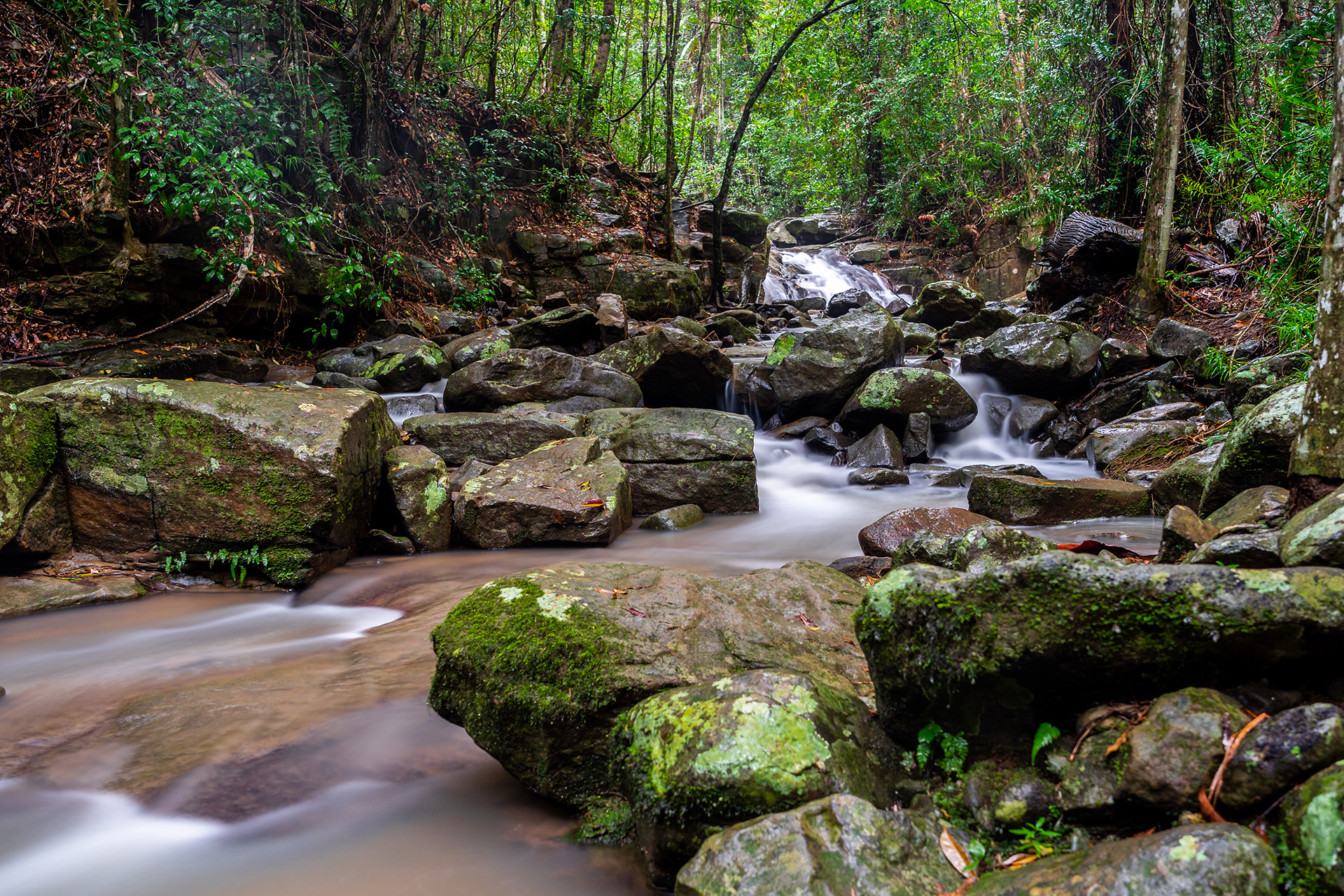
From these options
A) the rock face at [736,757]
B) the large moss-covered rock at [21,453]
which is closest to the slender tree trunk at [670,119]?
the large moss-covered rock at [21,453]

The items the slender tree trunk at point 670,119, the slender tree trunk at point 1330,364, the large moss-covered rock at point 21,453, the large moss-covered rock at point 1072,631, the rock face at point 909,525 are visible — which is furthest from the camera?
the slender tree trunk at point 670,119

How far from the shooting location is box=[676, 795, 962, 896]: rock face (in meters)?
1.63

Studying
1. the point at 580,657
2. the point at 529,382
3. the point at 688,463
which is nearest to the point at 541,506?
the point at 688,463

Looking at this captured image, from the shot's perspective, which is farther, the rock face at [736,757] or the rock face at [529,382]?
the rock face at [529,382]

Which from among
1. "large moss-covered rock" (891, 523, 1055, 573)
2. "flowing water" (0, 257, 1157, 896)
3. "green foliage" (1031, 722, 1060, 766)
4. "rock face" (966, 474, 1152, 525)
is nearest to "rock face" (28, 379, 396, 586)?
"flowing water" (0, 257, 1157, 896)

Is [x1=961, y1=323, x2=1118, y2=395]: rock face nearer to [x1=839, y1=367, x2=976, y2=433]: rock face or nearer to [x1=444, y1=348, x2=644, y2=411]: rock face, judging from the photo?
[x1=839, y1=367, x2=976, y2=433]: rock face

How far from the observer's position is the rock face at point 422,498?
5.55 meters

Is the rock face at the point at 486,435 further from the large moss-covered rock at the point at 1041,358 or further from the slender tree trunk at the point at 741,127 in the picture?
the slender tree trunk at the point at 741,127

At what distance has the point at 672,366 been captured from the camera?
902 cm

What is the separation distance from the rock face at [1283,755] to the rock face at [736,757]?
0.81m

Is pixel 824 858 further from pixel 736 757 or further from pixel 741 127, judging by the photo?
pixel 741 127

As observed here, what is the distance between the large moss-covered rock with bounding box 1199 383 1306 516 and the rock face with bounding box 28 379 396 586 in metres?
5.21

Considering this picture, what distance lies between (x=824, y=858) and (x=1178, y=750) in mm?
793

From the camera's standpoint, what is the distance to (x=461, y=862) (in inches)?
87.6
